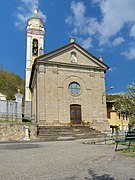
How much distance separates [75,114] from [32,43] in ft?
65.9

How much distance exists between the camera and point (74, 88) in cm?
2945

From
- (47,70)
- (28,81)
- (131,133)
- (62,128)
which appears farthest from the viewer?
(28,81)

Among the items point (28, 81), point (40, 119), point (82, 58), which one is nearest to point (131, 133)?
point (40, 119)

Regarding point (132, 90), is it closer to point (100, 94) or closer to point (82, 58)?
point (100, 94)

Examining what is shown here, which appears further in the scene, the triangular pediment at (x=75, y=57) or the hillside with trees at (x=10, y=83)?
the hillside with trees at (x=10, y=83)

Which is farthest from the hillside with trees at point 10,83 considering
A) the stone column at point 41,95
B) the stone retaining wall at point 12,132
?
the stone retaining wall at point 12,132

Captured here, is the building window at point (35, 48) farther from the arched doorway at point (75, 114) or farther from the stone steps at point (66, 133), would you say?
the stone steps at point (66, 133)

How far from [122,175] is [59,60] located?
82.7ft

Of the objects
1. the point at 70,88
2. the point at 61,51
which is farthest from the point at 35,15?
the point at 70,88

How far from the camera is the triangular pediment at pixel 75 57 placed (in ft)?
96.1

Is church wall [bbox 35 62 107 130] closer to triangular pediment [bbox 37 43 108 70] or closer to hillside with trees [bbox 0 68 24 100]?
triangular pediment [bbox 37 43 108 70]

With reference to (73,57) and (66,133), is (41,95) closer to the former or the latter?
(66,133)

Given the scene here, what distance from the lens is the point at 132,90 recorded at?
23.5 m

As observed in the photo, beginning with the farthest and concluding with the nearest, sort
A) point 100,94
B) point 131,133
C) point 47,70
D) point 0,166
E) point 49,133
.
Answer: point 100,94
point 47,70
point 49,133
point 131,133
point 0,166
